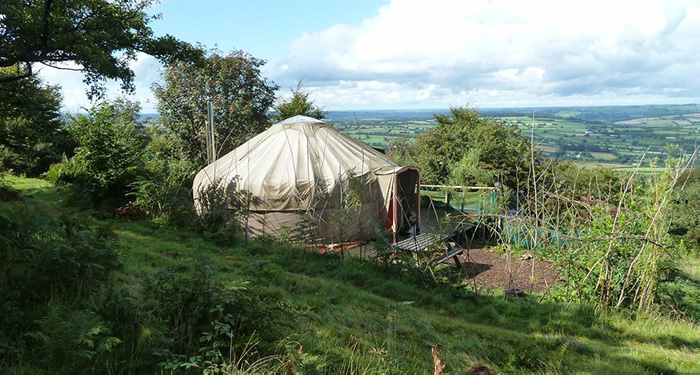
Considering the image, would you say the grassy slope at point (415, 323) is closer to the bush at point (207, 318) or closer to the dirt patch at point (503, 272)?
the bush at point (207, 318)

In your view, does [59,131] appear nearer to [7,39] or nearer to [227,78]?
[227,78]

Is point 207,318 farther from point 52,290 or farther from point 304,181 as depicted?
point 304,181

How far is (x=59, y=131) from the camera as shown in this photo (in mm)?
13055

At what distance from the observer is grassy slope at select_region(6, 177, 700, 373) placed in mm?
3418

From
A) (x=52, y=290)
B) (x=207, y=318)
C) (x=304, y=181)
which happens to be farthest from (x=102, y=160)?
(x=207, y=318)

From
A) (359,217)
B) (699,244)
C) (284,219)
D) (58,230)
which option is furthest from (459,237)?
(58,230)

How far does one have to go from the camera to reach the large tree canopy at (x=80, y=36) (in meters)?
4.59

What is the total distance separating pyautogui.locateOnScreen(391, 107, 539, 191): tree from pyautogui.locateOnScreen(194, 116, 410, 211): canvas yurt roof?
16.7 feet

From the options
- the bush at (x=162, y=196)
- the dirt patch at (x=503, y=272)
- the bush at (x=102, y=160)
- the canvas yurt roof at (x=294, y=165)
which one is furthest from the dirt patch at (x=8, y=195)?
the dirt patch at (x=503, y=272)

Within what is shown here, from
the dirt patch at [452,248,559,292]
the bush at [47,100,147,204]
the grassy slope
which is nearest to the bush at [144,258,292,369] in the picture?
the grassy slope

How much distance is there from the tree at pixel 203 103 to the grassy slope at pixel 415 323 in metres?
8.03

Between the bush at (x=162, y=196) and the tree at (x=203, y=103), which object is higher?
the tree at (x=203, y=103)

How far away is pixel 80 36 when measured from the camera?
16.2ft

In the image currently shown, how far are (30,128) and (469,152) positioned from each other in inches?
488
